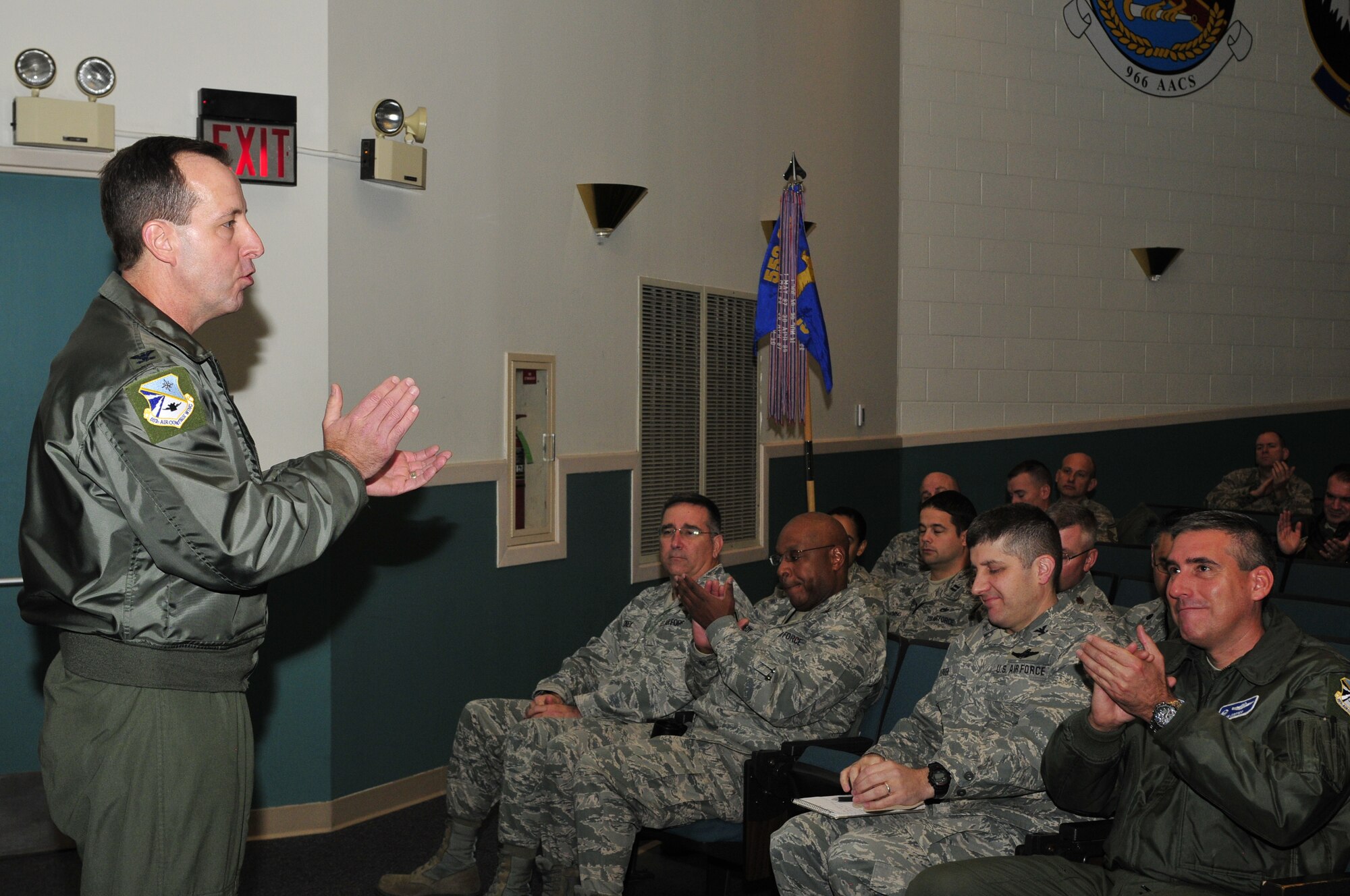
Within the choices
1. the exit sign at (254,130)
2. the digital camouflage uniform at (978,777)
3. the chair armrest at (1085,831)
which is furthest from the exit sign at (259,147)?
the chair armrest at (1085,831)

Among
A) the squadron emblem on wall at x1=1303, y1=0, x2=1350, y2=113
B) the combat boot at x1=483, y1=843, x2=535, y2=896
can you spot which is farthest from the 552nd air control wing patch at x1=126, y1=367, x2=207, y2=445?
the squadron emblem on wall at x1=1303, y1=0, x2=1350, y2=113

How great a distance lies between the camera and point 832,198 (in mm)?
7059

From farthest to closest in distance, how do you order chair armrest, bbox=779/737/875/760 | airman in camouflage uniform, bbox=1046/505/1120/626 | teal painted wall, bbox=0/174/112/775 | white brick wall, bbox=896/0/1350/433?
white brick wall, bbox=896/0/1350/433 < airman in camouflage uniform, bbox=1046/505/1120/626 < teal painted wall, bbox=0/174/112/775 < chair armrest, bbox=779/737/875/760

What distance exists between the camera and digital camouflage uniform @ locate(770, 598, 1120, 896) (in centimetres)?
263

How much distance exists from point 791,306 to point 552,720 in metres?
3.08

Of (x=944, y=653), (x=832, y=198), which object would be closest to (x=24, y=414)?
(x=944, y=653)

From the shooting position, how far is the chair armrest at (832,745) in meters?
3.14

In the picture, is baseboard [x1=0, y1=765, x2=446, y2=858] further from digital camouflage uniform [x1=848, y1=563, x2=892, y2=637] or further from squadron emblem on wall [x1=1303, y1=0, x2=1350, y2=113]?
squadron emblem on wall [x1=1303, y1=0, x2=1350, y2=113]

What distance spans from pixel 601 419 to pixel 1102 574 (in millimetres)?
2285

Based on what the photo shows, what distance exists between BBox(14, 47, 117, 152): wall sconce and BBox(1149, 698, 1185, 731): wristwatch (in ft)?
11.1

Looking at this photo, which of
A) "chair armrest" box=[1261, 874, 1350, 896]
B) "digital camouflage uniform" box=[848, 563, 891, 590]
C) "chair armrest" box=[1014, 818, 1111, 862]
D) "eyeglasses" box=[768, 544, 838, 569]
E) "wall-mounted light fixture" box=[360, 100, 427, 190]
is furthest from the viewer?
"digital camouflage uniform" box=[848, 563, 891, 590]

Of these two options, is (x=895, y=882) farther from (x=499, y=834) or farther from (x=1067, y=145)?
(x=1067, y=145)

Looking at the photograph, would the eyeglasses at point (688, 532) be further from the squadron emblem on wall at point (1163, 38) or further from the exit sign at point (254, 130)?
the squadron emblem on wall at point (1163, 38)

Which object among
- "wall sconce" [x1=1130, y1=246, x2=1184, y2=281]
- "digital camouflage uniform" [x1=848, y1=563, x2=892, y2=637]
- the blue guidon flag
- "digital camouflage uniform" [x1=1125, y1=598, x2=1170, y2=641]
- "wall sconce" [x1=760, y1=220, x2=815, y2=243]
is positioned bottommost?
"digital camouflage uniform" [x1=848, y1=563, x2=892, y2=637]
